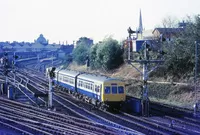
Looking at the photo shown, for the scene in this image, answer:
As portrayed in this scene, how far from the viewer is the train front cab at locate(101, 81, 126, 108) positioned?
33.4m

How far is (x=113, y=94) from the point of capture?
110 ft

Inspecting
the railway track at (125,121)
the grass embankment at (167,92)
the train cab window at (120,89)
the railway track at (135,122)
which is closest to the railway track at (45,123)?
the railway track at (125,121)

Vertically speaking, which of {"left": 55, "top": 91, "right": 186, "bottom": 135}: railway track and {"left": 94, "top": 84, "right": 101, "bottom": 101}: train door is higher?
{"left": 94, "top": 84, "right": 101, "bottom": 101}: train door

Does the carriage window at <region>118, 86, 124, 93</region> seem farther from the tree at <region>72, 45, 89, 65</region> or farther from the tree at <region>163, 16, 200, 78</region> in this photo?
the tree at <region>72, 45, 89, 65</region>

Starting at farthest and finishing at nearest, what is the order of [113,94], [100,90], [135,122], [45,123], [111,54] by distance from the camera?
[111,54]
[100,90]
[113,94]
[135,122]
[45,123]

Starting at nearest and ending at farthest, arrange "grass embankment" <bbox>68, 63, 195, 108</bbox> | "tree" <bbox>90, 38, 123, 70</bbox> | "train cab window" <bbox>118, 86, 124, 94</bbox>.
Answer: "train cab window" <bbox>118, 86, 124, 94</bbox> < "grass embankment" <bbox>68, 63, 195, 108</bbox> < "tree" <bbox>90, 38, 123, 70</bbox>

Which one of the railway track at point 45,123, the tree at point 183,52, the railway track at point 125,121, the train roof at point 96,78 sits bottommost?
the railway track at point 125,121

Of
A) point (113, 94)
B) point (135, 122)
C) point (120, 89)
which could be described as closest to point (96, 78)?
point (120, 89)

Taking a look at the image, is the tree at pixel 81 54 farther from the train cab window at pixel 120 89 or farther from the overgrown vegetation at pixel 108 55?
the train cab window at pixel 120 89

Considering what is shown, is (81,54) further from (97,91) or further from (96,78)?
(97,91)

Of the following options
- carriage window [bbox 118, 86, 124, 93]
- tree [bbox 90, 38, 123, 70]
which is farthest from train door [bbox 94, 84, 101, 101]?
tree [bbox 90, 38, 123, 70]

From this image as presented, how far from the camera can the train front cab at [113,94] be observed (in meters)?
33.4

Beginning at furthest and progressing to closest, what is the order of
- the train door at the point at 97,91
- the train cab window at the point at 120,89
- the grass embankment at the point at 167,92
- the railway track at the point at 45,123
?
the grass embankment at the point at 167,92 → the train door at the point at 97,91 → the train cab window at the point at 120,89 → the railway track at the point at 45,123

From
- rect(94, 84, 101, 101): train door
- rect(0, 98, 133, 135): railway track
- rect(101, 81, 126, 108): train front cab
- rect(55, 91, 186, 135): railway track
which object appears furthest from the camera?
rect(94, 84, 101, 101): train door
